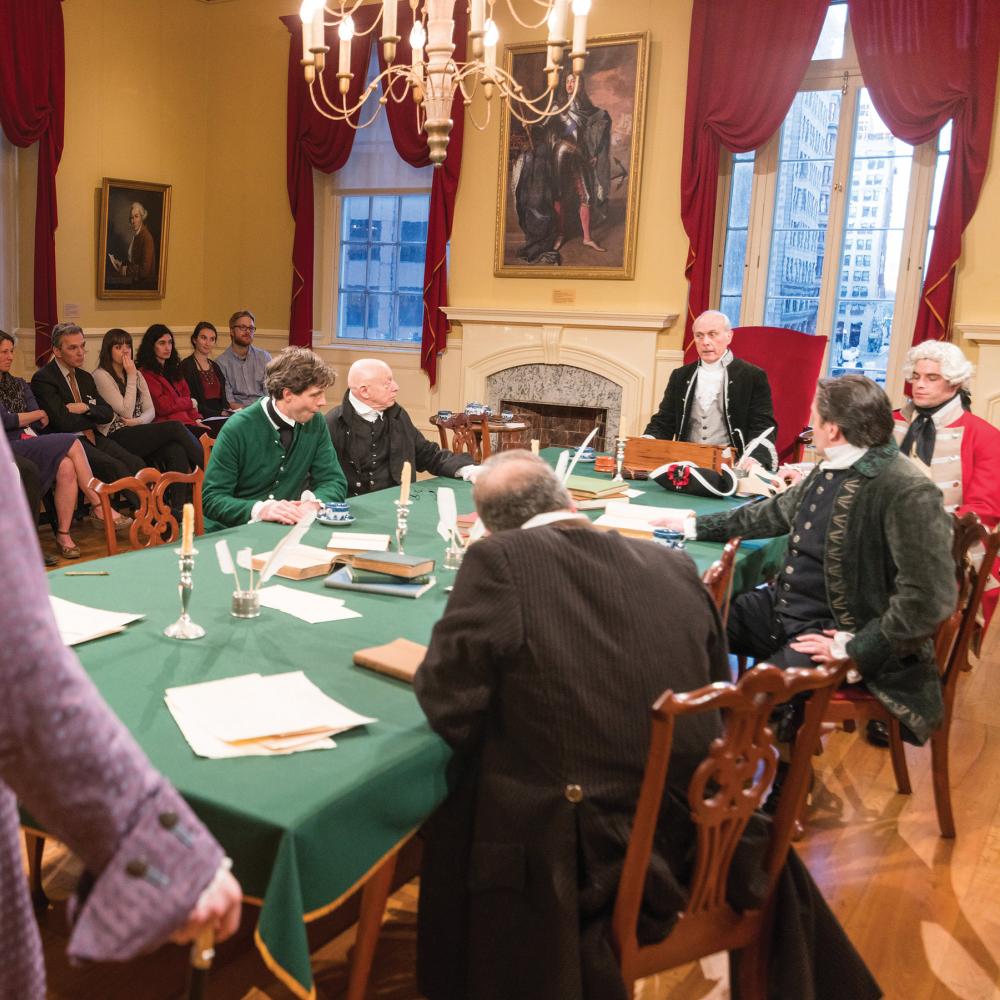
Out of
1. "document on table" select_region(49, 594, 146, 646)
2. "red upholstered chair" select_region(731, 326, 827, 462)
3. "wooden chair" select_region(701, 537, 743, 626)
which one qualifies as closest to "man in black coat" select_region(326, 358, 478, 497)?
"wooden chair" select_region(701, 537, 743, 626)

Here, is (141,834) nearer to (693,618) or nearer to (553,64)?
(693,618)

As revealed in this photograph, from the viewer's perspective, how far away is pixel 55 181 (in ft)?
25.0

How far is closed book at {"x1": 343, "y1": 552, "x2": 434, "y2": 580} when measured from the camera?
2725mm

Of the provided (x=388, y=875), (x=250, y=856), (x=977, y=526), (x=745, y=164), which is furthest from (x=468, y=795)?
(x=745, y=164)

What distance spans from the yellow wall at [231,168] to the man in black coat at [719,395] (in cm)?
209

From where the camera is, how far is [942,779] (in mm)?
2979

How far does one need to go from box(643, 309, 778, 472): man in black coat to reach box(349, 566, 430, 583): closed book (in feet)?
9.26

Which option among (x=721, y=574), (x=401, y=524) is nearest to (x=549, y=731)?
(x=721, y=574)

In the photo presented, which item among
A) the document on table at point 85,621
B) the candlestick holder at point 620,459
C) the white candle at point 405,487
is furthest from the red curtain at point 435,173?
the document on table at point 85,621

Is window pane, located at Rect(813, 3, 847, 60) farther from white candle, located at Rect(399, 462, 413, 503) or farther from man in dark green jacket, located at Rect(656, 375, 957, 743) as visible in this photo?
white candle, located at Rect(399, 462, 413, 503)

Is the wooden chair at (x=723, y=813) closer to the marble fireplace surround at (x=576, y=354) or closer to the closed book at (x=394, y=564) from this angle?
the closed book at (x=394, y=564)

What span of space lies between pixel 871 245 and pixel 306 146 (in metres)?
4.63

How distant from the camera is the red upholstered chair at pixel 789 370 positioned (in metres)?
6.39

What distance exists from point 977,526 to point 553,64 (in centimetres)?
225
